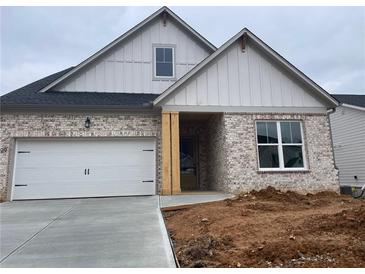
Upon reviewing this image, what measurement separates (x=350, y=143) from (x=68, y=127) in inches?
592

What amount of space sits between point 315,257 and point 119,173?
7.96 metres

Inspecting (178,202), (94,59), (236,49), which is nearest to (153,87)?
(94,59)

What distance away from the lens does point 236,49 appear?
1078 cm

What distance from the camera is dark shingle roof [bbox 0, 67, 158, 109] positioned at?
1038 centimetres

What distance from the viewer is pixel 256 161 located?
33.4ft

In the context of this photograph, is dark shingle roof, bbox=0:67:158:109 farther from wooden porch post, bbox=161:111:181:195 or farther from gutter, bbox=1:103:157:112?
wooden porch post, bbox=161:111:181:195

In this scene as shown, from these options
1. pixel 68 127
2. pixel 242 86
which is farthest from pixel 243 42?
pixel 68 127

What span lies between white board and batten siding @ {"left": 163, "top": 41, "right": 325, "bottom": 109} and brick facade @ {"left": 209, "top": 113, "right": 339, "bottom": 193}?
21.3 inches

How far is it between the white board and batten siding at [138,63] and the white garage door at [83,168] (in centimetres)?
295

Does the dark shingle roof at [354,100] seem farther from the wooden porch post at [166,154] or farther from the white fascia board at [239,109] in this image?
the wooden porch post at [166,154]

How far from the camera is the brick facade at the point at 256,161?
10039 mm

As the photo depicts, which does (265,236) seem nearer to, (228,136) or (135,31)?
(228,136)

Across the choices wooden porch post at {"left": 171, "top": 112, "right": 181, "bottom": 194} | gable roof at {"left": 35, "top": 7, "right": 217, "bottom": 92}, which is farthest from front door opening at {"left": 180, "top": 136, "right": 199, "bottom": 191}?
gable roof at {"left": 35, "top": 7, "right": 217, "bottom": 92}

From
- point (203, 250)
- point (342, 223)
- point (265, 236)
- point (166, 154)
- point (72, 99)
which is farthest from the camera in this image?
point (72, 99)
